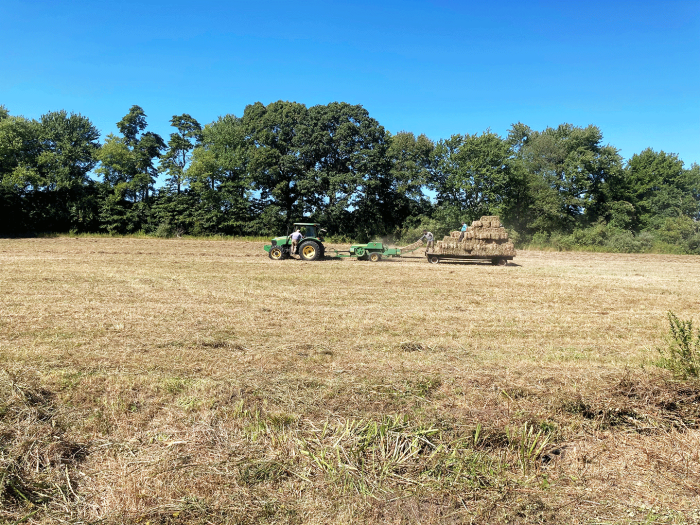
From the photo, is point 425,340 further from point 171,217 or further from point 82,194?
point 82,194

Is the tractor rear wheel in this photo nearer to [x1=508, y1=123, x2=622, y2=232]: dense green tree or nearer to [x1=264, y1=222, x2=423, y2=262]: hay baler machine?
[x1=264, y1=222, x2=423, y2=262]: hay baler machine

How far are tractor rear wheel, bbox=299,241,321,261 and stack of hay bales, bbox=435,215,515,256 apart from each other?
17.5 ft

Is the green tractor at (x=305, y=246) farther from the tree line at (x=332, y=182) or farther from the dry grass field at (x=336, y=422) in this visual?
the tree line at (x=332, y=182)

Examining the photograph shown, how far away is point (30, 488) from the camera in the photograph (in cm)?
277

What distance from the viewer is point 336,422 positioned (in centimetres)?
361

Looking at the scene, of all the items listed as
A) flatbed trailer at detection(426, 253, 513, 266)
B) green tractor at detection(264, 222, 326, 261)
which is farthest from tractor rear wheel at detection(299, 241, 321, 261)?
flatbed trailer at detection(426, 253, 513, 266)

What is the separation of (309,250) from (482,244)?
7.64 meters

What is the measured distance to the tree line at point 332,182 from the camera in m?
35.5

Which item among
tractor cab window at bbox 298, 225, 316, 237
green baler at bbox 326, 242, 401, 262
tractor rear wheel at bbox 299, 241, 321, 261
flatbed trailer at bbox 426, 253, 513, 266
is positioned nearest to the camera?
tractor rear wheel at bbox 299, 241, 321, 261

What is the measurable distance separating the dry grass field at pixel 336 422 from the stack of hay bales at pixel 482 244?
12224mm

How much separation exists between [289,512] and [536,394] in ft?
8.72

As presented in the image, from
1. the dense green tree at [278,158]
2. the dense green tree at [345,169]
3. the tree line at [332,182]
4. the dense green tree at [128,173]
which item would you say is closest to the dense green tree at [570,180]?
the tree line at [332,182]

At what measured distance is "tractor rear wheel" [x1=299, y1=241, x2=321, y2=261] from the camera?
18.9 m

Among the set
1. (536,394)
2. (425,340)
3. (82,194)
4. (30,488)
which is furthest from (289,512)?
(82,194)
